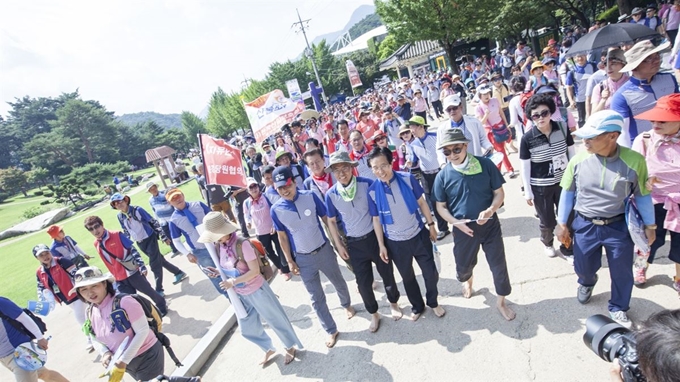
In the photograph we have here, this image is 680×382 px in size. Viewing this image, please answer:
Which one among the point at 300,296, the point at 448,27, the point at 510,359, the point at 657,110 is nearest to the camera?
the point at 657,110

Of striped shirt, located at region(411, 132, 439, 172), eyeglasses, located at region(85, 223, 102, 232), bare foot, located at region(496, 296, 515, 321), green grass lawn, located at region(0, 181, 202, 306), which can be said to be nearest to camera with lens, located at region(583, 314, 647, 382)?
bare foot, located at region(496, 296, 515, 321)

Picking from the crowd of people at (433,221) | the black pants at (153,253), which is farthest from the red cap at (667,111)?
the black pants at (153,253)

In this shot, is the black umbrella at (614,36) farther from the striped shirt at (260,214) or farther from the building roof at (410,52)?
the building roof at (410,52)

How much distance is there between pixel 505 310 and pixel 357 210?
1.83m

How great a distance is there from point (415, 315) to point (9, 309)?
444cm

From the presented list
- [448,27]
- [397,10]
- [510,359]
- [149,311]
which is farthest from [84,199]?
[510,359]

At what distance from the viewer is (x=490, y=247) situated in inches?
134

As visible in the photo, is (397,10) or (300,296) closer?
(300,296)

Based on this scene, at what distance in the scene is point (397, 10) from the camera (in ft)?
59.1

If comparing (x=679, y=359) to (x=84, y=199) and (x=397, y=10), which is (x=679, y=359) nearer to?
(x=397, y=10)

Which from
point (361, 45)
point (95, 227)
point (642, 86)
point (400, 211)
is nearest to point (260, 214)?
point (95, 227)

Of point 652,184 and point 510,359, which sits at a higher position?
point 652,184

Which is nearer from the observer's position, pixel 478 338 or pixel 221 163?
pixel 478 338

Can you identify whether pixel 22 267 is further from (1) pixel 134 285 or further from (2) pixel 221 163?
(2) pixel 221 163
